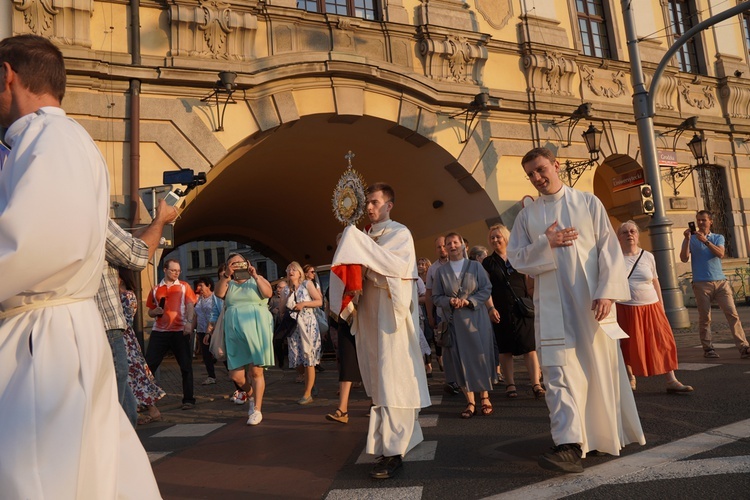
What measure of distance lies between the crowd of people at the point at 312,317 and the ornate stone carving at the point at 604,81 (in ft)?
27.1

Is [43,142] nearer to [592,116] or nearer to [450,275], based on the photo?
[450,275]

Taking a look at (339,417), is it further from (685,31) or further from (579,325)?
(685,31)

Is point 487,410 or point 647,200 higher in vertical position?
A: point 647,200

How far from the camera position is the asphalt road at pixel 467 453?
3662mm

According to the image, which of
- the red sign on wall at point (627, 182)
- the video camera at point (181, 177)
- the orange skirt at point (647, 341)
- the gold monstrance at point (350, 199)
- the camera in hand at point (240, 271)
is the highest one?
the red sign on wall at point (627, 182)

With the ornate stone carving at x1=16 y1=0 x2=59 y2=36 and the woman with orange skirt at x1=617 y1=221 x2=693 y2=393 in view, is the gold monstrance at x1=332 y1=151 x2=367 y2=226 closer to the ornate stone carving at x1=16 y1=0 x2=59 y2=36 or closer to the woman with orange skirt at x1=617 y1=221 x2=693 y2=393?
the woman with orange skirt at x1=617 y1=221 x2=693 y2=393

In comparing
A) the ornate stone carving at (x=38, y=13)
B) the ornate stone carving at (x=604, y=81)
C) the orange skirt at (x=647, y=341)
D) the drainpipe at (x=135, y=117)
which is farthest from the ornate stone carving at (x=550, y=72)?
the ornate stone carving at (x=38, y=13)

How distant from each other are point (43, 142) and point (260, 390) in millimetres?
5302

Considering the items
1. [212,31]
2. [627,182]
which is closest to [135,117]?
[212,31]

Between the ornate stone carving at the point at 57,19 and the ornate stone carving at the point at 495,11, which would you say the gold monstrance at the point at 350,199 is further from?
the ornate stone carving at the point at 495,11

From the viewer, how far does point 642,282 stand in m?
Result: 6.68

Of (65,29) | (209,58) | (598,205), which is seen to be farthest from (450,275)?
(65,29)

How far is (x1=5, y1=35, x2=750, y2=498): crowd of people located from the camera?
1.78m

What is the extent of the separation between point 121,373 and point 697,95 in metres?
18.3
